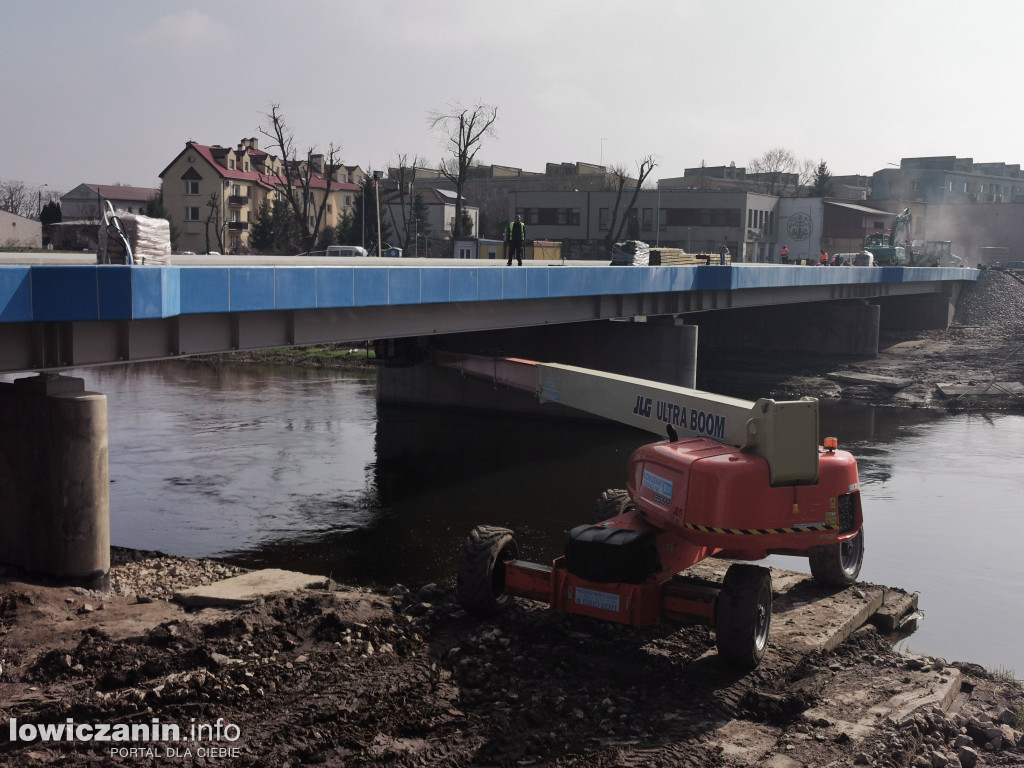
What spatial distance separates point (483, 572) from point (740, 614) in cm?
308

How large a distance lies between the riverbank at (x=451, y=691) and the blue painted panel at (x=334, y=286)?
6.76 meters

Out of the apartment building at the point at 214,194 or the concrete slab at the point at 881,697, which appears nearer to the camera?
the concrete slab at the point at 881,697

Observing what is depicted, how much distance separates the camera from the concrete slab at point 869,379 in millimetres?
46375

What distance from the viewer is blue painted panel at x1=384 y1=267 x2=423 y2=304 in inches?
789

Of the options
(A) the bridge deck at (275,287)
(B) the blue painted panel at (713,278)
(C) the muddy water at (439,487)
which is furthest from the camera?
(B) the blue painted panel at (713,278)

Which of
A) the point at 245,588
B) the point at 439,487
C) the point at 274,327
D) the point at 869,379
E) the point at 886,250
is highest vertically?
the point at 886,250

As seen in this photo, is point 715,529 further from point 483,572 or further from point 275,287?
point 275,287

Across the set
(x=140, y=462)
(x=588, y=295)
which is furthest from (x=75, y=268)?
(x=588, y=295)

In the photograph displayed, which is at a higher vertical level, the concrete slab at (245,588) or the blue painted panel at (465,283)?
the blue painted panel at (465,283)

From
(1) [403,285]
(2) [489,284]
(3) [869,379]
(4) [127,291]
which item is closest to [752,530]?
(4) [127,291]

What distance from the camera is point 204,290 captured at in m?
15.6

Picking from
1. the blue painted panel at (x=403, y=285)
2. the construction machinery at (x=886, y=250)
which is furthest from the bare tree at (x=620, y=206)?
the blue painted panel at (x=403, y=285)

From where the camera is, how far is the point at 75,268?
13367 millimetres

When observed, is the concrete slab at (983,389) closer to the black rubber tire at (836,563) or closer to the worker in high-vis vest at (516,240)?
the worker in high-vis vest at (516,240)
